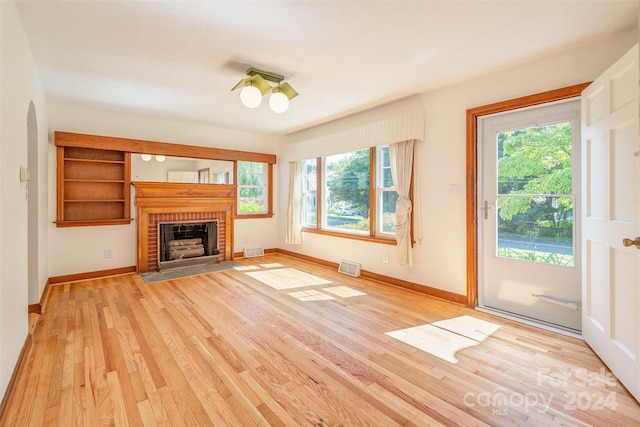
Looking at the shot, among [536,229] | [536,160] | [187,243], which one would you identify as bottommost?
[187,243]

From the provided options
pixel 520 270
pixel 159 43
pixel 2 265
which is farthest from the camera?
pixel 520 270

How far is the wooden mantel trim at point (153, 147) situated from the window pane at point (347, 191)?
Result: 1.58m

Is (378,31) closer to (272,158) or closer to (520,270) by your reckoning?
(520,270)

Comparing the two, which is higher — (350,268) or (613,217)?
(613,217)

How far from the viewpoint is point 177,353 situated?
226cm

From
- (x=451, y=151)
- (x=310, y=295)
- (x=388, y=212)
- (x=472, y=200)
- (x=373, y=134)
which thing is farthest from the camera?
(x=388, y=212)

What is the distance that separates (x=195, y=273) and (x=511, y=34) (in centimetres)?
470

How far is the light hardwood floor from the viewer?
162cm

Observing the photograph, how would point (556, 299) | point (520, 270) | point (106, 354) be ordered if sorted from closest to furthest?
1. point (106, 354)
2. point (556, 299)
3. point (520, 270)

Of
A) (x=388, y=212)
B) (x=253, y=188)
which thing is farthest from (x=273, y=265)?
(x=388, y=212)

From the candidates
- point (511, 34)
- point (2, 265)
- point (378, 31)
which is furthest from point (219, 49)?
point (511, 34)

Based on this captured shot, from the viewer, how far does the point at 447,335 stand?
101 inches

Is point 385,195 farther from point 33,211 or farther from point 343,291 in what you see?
point 33,211

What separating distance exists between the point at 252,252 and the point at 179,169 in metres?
2.02
